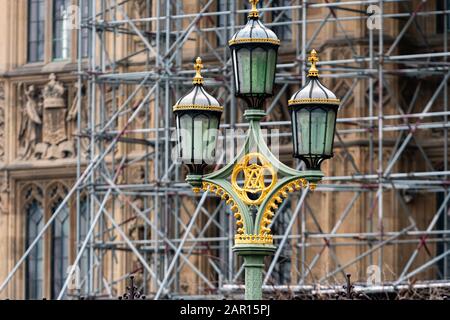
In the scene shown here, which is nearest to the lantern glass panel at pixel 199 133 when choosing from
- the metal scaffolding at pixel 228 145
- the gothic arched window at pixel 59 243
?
the metal scaffolding at pixel 228 145

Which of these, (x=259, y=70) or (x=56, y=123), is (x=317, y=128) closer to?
(x=259, y=70)

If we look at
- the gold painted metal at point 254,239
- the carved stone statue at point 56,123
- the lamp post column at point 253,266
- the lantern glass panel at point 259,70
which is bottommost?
the lamp post column at point 253,266

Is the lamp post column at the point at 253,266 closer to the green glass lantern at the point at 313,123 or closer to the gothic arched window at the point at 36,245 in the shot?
the green glass lantern at the point at 313,123

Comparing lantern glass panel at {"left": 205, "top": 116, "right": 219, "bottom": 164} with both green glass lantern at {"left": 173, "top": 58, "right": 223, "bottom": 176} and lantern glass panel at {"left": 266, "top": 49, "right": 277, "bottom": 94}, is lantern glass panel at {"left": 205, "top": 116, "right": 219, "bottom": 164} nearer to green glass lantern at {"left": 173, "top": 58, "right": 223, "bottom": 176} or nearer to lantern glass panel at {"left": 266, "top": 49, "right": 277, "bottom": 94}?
green glass lantern at {"left": 173, "top": 58, "right": 223, "bottom": 176}

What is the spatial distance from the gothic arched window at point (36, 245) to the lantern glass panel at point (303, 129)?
21.1 m

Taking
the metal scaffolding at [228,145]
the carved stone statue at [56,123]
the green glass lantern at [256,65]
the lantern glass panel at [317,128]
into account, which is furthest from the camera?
the carved stone statue at [56,123]

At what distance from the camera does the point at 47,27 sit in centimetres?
4081

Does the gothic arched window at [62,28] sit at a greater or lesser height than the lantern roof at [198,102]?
greater

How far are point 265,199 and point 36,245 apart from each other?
21.2m

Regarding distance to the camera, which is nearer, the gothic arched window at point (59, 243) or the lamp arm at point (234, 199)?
the lamp arm at point (234, 199)

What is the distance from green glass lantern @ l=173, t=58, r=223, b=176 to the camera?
782 inches

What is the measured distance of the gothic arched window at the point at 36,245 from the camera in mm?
40531

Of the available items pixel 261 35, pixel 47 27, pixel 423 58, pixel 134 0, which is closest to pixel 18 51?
pixel 47 27
